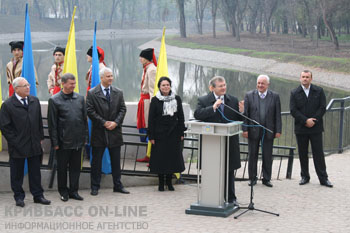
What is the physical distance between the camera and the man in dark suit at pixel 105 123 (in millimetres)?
7539

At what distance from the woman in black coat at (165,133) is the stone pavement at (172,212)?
0.35 metres

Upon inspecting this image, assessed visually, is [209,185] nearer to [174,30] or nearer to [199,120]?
[199,120]

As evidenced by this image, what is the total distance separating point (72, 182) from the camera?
7.25 metres

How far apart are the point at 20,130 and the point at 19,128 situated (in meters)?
0.03

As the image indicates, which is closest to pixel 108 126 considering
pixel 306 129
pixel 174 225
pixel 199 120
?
pixel 199 120

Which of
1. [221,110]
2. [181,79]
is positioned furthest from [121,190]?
[181,79]

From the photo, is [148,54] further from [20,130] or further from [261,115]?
[20,130]

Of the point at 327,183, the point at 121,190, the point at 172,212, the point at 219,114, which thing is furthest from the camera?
the point at 327,183

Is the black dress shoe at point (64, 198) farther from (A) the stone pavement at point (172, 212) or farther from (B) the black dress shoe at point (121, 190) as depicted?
(B) the black dress shoe at point (121, 190)

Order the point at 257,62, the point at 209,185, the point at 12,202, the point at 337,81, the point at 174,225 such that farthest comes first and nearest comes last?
the point at 257,62, the point at 337,81, the point at 12,202, the point at 209,185, the point at 174,225

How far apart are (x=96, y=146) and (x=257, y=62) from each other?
124 ft

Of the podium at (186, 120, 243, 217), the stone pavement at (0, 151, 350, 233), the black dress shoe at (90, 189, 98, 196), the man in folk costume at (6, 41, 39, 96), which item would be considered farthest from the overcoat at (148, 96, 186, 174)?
the man in folk costume at (6, 41, 39, 96)

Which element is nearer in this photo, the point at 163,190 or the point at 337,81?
the point at 163,190

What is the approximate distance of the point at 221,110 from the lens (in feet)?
22.5
